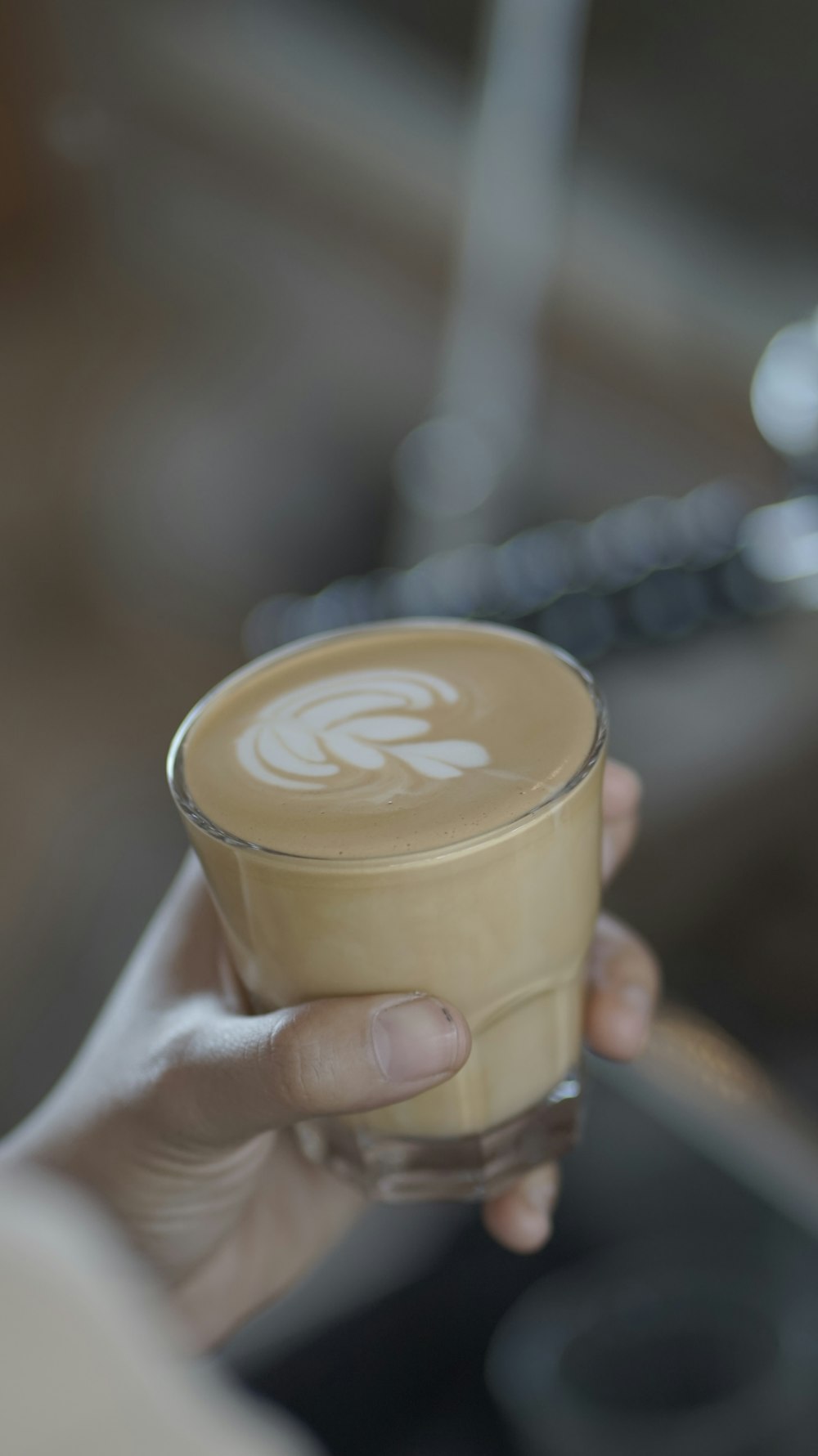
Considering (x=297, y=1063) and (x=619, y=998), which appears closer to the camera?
(x=297, y=1063)

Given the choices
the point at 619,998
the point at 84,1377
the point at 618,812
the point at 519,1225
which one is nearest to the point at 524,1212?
the point at 519,1225

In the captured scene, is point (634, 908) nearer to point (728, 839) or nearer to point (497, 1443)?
point (728, 839)

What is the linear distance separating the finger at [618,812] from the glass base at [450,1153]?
14 centimetres

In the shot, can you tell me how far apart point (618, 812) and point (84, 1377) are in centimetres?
62

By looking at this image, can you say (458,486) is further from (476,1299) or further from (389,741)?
(389,741)

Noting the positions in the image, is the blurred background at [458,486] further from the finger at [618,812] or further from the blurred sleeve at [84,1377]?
the blurred sleeve at [84,1377]

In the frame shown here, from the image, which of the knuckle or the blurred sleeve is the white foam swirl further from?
the blurred sleeve

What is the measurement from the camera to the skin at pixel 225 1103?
0.61 m

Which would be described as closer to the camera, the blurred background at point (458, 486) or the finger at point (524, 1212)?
the finger at point (524, 1212)

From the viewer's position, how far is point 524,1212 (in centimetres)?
91

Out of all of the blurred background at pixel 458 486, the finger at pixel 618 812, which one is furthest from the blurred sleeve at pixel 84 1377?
the blurred background at pixel 458 486

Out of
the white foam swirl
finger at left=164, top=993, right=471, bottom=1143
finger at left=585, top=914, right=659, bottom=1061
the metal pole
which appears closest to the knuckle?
finger at left=164, top=993, right=471, bottom=1143

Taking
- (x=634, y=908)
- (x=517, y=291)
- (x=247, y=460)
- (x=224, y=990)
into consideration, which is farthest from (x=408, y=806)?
(x=247, y=460)

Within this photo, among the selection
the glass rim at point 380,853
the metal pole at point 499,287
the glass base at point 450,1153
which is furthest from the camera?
the metal pole at point 499,287
